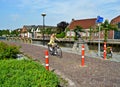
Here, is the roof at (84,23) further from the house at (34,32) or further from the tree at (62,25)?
the house at (34,32)

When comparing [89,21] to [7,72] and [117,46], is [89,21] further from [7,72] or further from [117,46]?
[7,72]

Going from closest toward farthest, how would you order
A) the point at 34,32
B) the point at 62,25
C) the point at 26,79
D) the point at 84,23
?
the point at 26,79, the point at 84,23, the point at 62,25, the point at 34,32

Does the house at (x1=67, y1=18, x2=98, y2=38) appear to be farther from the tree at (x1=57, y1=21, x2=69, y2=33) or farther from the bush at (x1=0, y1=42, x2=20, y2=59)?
the bush at (x1=0, y1=42, x2=20, y2=59)

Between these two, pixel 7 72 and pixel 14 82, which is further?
pixel 7 72

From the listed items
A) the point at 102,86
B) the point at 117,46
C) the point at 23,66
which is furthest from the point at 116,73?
the point at 117,46

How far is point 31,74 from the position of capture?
6.93 meters

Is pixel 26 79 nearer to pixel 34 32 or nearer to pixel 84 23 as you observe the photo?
pixel 84 23

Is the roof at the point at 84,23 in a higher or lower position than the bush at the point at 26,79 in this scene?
higher

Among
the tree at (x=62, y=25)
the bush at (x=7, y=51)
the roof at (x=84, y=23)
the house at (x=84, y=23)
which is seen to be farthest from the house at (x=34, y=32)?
the bush at (x=7, y=51)

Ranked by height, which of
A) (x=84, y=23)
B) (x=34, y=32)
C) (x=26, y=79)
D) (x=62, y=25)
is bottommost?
(x=26, y=79)

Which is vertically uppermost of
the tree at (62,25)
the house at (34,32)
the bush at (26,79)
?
the tree at (62,25)

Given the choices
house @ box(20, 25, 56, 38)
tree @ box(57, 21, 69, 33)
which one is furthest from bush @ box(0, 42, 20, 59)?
tree @ box(57, 21, 69, 33)

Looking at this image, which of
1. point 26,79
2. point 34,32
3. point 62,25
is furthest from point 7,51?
point 34,32

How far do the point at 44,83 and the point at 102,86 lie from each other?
10.8 ft
